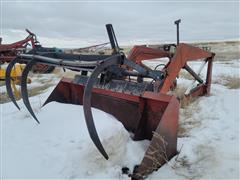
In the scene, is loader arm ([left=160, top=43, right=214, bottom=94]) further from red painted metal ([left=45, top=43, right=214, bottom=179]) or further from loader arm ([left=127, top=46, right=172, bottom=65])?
loader arm ([left=127, top=46, right=172, bottom=65])

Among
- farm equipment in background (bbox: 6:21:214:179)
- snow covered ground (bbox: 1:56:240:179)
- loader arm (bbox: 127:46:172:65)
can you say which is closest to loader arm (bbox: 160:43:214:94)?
farm equipment in background (bbox: 6:21:214:179)

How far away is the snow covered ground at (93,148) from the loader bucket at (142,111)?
135mm

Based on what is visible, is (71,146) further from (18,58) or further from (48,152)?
(18,58)

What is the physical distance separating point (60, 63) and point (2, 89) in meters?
5.98

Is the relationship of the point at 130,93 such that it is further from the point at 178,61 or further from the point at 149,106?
the point at 178,61

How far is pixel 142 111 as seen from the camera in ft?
10.1

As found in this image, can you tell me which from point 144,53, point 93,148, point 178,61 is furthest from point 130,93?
point 144,53

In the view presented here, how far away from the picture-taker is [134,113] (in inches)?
127

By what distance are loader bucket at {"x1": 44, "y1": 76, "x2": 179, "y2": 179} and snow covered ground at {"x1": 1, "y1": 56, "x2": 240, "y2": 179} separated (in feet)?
0.44

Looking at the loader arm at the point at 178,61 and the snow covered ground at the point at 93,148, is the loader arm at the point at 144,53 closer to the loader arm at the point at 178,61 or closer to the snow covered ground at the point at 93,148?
the loader arm at the point at 178,61

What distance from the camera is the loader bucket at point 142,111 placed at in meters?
2.48

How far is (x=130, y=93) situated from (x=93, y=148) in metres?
0.85

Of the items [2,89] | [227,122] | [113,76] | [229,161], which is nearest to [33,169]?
[113,76]

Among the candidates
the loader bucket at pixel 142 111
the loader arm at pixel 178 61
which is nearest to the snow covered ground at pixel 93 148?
the loader bucket at pixel 142 111
